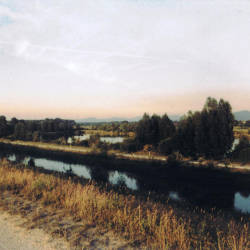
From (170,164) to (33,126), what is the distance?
68748 millimetres

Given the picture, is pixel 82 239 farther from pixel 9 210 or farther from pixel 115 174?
pixel 115 174

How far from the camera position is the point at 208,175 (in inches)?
1026

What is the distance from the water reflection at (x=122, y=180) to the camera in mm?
21861

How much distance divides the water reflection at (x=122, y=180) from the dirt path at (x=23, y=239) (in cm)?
1623

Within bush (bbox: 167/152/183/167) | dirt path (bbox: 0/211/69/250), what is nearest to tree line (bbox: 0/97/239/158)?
bush (bbox: 167/152/183/167)

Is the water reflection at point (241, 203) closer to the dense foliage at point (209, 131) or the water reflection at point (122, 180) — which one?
the water reflection at point (122, 180)

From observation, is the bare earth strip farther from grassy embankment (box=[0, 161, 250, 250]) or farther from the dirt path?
grassy embankment (box=[0, 161, 250, 250])

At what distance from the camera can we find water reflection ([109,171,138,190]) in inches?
861

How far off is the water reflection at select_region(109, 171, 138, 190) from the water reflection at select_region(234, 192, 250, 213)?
367 inches

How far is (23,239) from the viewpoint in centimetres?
480

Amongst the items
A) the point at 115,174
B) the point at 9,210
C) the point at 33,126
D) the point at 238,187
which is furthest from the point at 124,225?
the point at 33,126

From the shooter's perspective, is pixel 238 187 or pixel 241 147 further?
pixel 241 147

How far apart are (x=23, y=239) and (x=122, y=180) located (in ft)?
61.9

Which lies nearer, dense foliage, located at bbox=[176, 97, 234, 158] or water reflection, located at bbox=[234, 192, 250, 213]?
water reflection, located at bbox=[234, 192, 250, 213]
